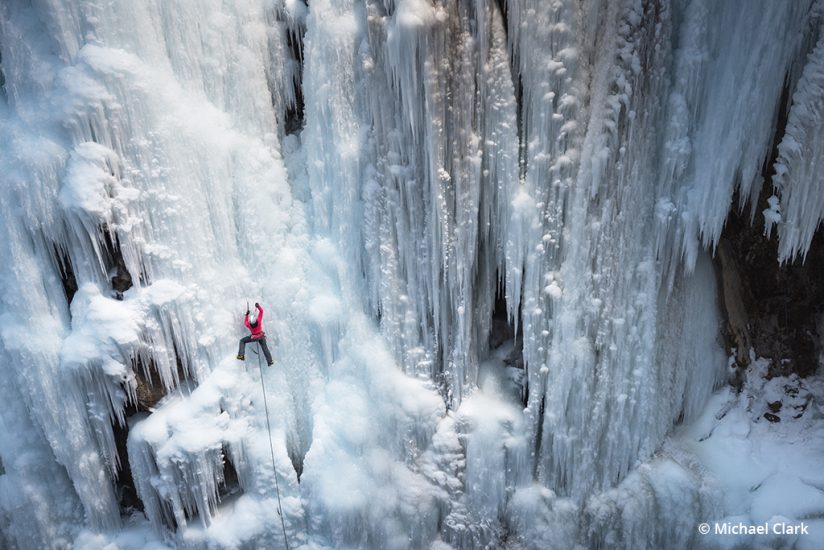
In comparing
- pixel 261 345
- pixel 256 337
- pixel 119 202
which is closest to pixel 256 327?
pixel 256 337

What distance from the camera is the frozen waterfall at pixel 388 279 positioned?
4055 millimetres

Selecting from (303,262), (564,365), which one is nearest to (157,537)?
(303,262)

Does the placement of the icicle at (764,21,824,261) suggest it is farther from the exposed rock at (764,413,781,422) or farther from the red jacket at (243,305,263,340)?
the red jacket at (243,305,263,340)

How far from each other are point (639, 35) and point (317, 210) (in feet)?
9.68

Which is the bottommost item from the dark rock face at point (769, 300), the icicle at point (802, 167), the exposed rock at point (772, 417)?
the exposed rock at point (772, 417)

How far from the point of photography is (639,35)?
12.6 feet

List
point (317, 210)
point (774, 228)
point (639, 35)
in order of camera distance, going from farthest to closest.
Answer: point (317, 210) < point (774, 228) < point (639, 35)

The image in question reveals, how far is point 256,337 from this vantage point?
479 cm

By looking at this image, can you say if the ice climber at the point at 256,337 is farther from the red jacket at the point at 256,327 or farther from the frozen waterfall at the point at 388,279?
the frozen waterfall at the point at 388,279

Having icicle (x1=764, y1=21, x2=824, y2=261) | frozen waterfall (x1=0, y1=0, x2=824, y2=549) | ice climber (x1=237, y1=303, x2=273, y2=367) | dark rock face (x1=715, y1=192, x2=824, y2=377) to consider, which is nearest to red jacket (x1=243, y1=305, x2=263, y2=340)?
ice climber (x1=237, y1=303, x2=273, y2=367)

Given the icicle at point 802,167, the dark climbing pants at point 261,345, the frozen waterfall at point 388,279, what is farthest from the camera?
the dark climbing pants at point 261,345

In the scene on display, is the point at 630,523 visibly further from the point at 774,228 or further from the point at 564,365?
the point at 774,228

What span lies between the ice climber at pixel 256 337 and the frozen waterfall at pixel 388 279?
0.52 feet

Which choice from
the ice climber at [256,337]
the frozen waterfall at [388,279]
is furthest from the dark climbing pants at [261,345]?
the frozen waterfall at [388,279]
